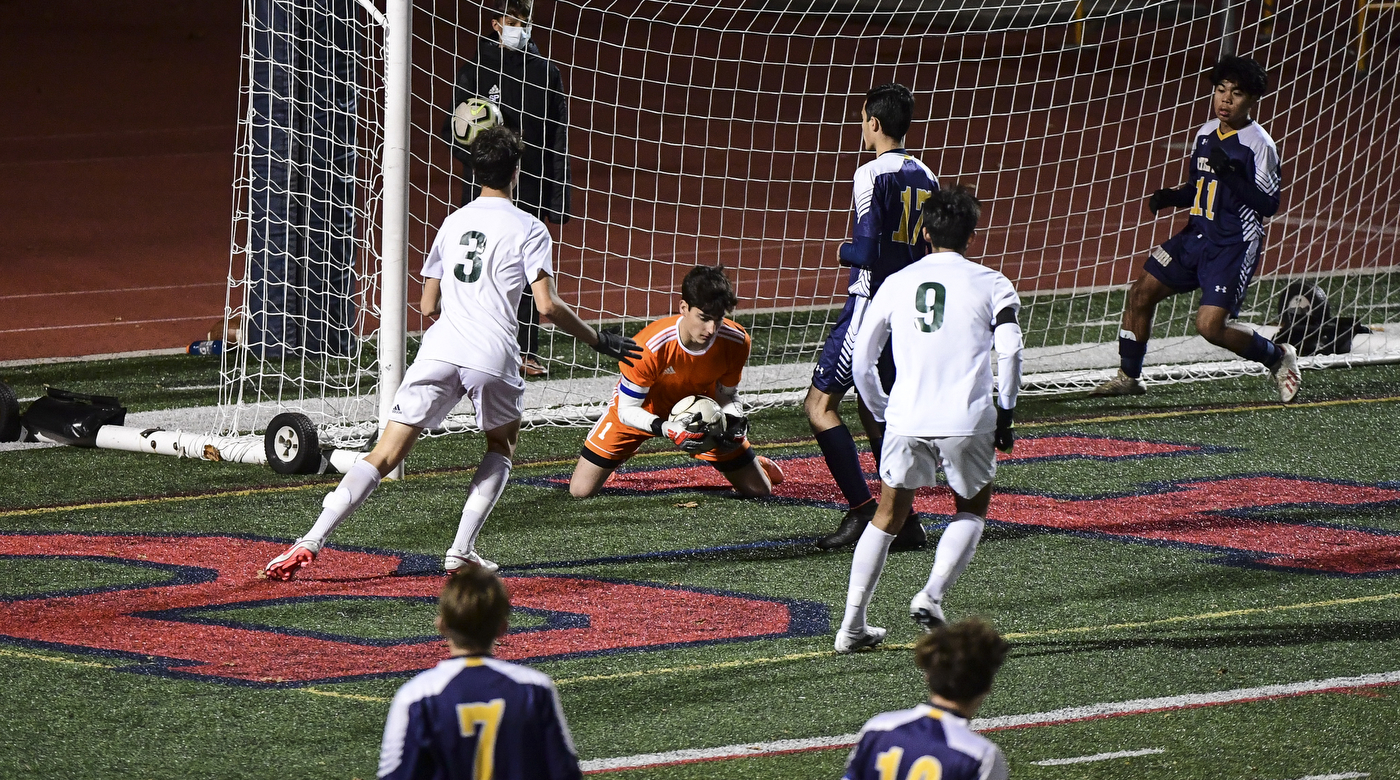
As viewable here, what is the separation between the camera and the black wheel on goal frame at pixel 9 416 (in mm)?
8953

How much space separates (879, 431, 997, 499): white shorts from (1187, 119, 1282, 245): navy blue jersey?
4.16 metres

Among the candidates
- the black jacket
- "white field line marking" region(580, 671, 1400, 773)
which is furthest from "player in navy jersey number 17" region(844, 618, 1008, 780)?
the black jacket

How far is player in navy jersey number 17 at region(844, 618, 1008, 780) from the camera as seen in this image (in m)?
3.22

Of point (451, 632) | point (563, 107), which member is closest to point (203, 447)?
point (563, 107)

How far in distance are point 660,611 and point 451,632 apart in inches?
126

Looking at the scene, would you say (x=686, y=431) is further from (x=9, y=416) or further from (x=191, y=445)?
(x=9, y=416)

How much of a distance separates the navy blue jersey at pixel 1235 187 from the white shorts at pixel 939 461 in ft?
13.6

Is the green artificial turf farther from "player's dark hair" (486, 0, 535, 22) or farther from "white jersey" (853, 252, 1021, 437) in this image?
"player's dark hair" (486, 0, 535, 22)

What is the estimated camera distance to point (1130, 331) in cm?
1026

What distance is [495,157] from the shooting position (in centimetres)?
666

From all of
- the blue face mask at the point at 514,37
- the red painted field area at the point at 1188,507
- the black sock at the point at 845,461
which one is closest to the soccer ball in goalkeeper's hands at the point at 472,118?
the blue face mask at the point at 514,37

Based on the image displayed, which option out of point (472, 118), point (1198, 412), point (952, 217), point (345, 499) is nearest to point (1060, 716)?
point (952, 217)

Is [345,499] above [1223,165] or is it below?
below

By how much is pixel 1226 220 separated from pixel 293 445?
4861 millimetres
